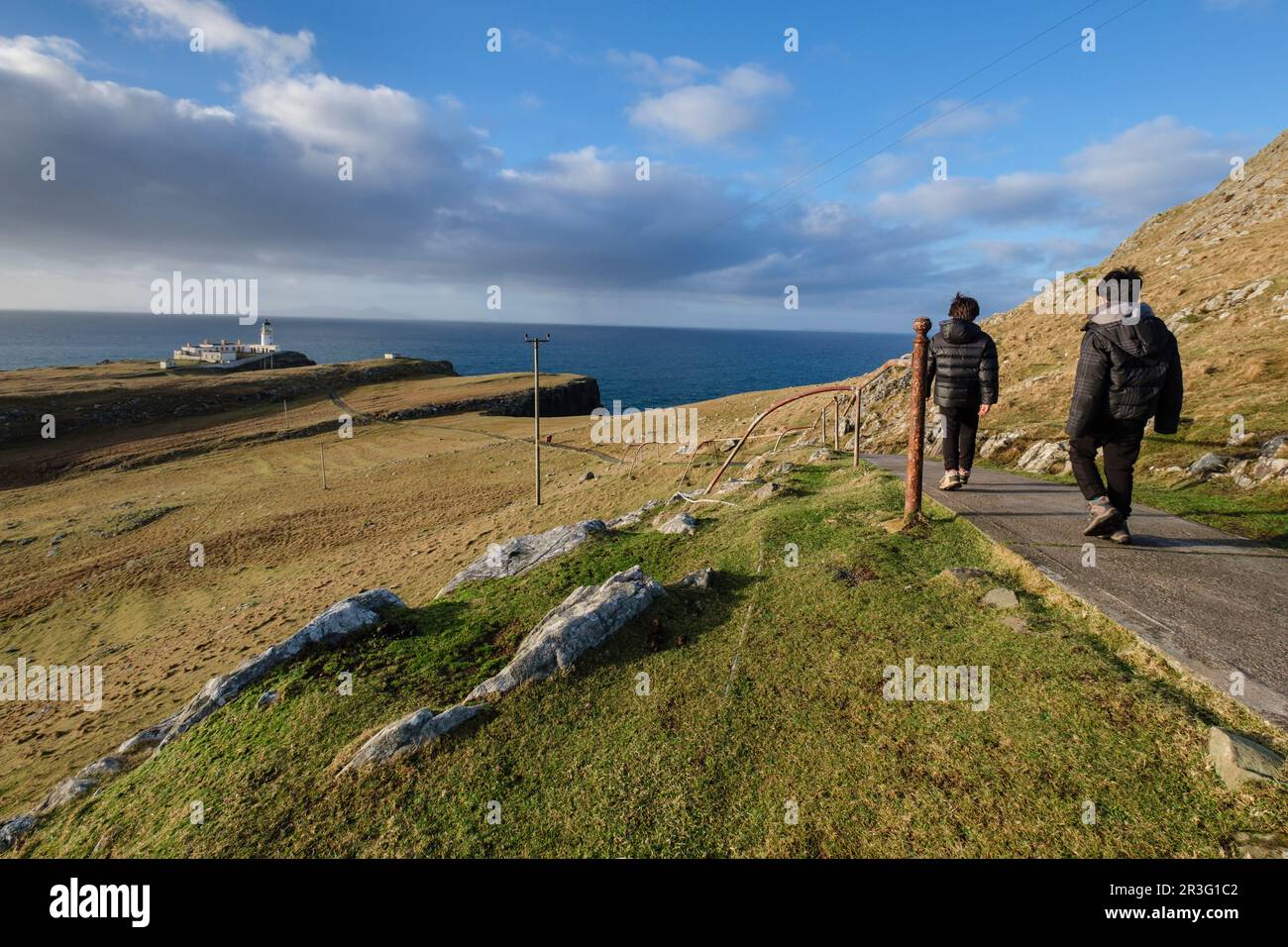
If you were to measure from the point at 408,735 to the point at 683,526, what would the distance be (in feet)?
20.4

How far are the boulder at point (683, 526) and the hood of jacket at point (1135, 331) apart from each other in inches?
260

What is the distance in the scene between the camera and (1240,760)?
3518 millimetres

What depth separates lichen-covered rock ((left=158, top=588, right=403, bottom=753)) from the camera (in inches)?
296

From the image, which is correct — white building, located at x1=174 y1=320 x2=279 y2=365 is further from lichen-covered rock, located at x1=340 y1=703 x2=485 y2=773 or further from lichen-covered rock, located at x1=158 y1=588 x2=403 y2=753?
lichen-covered rock, located at x1=340 y1=703 x2=485 y2=773

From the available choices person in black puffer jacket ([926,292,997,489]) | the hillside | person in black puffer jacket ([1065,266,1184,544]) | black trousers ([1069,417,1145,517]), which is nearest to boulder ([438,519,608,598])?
person in black puffer jacket ([926,292,997,489])

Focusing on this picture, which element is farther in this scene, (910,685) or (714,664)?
(714,664)

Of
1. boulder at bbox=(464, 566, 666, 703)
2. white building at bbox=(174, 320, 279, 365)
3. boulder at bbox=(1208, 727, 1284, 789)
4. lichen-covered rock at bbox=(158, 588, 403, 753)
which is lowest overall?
lichen-covered rock at bbox=(158, 588, 403, 753)

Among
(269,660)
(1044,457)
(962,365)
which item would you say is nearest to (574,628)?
(269,660)

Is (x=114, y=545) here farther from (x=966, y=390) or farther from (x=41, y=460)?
(x=966, y=390)

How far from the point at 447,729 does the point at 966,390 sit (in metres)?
7.92

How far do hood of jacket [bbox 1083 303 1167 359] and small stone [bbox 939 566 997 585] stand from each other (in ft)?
9.34

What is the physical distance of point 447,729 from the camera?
17.7ft

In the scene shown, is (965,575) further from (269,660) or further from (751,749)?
(269,660)

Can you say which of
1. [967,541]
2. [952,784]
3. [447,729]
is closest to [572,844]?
[447,729]
